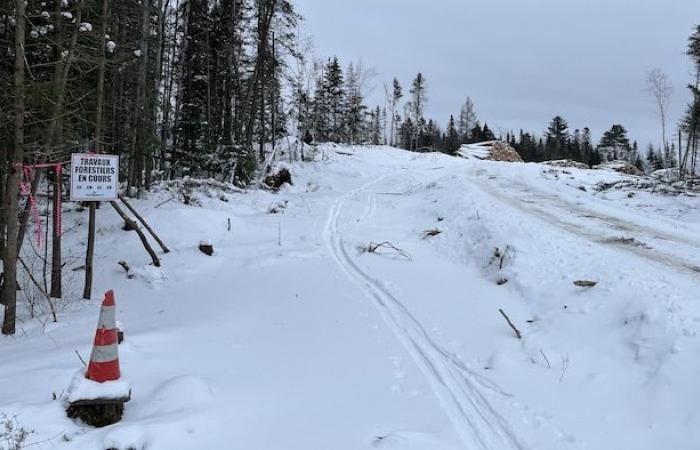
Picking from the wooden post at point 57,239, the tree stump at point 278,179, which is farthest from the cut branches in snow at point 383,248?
the tree stump at point 278,179

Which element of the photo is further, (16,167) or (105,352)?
(16,167)

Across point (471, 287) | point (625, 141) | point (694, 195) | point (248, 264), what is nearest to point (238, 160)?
point (248, 264)

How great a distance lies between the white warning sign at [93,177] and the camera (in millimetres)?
8414

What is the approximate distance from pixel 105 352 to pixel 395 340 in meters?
3.69

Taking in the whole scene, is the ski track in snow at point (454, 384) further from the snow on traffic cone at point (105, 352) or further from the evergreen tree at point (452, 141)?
the evergreen tree at point (452, 141)

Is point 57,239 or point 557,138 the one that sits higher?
point 557,138

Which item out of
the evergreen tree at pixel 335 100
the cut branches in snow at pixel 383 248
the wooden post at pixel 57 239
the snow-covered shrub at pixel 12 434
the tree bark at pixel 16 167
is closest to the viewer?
the snow-covered shrub at pixel 12 434

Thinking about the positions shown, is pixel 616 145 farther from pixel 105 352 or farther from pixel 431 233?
pixel 105 352

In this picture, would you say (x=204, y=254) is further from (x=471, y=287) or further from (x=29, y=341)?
(x=471, y=287)

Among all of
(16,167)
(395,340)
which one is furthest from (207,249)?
(395,340)

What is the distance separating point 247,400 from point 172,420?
85 cm

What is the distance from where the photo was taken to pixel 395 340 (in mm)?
7035

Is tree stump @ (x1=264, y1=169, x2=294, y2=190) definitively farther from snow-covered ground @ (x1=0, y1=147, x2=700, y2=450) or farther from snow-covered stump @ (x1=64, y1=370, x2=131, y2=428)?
snow-covered stump @ (x1=64, y1=370, x2=131, y2=428)

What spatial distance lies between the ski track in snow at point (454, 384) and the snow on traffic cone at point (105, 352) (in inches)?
127
